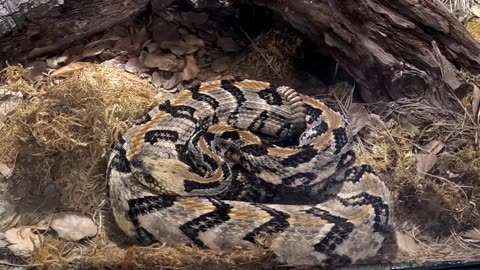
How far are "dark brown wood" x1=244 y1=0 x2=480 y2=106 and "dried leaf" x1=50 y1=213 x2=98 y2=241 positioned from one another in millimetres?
1776

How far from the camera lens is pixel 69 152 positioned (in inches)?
145

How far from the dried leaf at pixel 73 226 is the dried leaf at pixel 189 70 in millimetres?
1213

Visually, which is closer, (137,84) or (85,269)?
(85,269)

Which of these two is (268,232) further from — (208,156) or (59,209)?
(59,209)

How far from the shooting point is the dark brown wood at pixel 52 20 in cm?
379

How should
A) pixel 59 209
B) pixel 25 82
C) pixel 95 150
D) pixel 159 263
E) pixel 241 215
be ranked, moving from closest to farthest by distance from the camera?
pixel 159 263
pixel 241 215
pixel 59 209
pixel 95 150
pixel 25 82

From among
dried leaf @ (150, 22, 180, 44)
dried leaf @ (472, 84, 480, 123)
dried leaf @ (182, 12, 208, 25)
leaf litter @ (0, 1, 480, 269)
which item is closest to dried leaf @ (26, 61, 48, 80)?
leaf litter @ (0, 1, 480, 269)

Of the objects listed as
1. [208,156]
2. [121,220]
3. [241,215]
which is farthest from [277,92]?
[121,220]

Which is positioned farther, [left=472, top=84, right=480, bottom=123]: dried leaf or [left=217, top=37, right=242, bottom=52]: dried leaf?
[left=217, top=37, right=242, bottom=52]: dried leaf

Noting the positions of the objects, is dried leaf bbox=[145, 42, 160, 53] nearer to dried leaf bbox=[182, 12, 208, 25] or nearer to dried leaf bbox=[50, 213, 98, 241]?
dried leaf bbox=[182, 12, 208, 25]

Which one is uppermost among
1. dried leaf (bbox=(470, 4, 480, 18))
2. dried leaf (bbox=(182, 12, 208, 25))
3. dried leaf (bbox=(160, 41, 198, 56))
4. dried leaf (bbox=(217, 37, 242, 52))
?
dried leaf (bbox=(470, 4, 480, 18))

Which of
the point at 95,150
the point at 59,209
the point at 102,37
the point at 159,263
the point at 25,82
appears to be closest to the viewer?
the point at 159,263

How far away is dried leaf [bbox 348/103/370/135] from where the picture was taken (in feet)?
12.0

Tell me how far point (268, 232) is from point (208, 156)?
65cm
